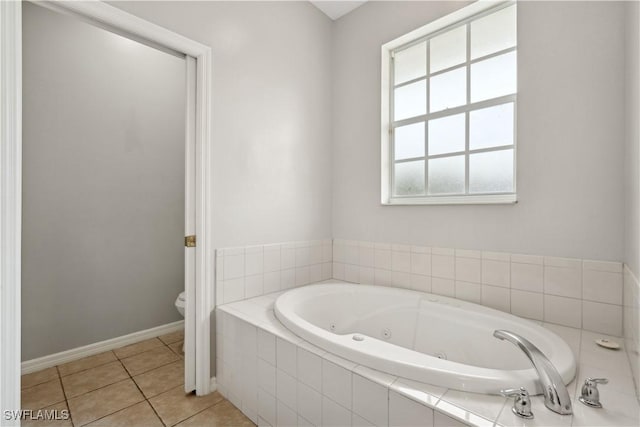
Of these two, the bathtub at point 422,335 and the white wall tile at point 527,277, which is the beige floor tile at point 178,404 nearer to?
the bathtub at point 422,335

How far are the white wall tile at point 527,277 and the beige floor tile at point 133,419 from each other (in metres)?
2.01

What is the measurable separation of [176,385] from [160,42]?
1998 millimetres

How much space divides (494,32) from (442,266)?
4.90 feet

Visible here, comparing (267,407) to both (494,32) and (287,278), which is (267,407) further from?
(494,32)

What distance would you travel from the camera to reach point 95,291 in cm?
226

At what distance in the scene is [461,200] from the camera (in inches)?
73.2

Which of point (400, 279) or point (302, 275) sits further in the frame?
point (302, 275)

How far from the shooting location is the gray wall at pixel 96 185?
6.54 ft

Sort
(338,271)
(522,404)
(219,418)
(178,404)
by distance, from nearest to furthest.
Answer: (522,404), (219,418), (178,404), (338,271)

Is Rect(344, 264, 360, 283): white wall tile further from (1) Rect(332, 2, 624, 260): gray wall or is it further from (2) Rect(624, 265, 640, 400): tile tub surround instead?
(2) Rect(624, 265, 640, 400): tile tub surround

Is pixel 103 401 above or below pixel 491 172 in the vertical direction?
below

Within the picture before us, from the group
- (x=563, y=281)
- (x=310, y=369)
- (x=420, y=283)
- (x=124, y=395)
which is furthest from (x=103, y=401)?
(x=563, y=281)
